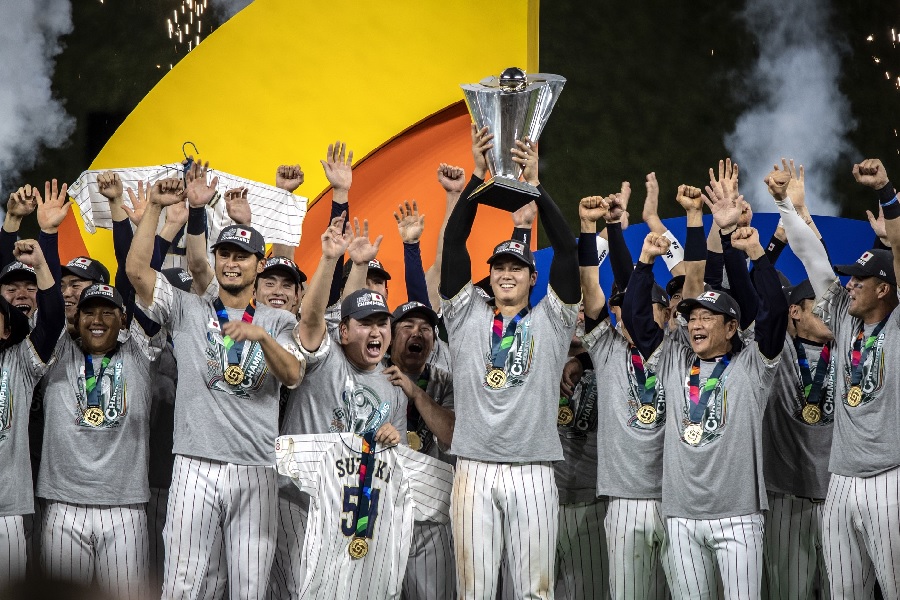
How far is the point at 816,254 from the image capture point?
423 cm

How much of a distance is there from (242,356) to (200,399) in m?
0.22

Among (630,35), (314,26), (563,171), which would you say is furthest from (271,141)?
(630,35)

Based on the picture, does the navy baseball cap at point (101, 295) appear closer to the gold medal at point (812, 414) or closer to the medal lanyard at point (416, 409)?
the medal lanyard at point (416, 409)

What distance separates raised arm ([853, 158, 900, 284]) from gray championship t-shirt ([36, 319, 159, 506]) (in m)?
2.93

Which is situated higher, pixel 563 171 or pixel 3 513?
pixel 563 171

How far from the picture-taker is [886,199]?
404 cm

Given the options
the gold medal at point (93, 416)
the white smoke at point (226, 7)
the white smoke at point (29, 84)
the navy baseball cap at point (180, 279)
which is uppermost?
the white smoke at point (226, 7)

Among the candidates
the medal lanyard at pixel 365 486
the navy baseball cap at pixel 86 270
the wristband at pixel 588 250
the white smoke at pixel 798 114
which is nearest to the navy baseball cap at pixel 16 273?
the navy baseball cap at pixel 86 270

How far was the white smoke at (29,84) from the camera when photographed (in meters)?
6.16

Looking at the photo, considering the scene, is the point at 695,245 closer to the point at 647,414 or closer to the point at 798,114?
the point at 647,414

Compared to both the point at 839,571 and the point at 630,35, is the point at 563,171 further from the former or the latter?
the point at 839,571

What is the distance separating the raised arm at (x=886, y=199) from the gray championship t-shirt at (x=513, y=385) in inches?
47.7

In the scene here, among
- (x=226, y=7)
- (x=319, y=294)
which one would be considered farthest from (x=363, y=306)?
(x=226, y=7)

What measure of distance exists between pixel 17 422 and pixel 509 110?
2265 mm
